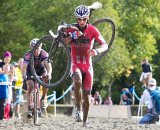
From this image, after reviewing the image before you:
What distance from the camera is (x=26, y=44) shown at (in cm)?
4459

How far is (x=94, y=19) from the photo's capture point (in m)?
43.9

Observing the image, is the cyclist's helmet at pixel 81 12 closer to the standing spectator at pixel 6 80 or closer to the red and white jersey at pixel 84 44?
the red and white jersey at pixel 84 44

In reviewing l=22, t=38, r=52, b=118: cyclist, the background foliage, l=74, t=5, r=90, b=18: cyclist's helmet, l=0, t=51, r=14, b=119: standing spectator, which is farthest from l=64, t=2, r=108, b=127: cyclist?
the background foliage

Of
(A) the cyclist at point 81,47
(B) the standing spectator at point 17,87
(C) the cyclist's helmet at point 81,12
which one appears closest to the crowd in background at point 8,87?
(B) the standing spectator at point 17,87

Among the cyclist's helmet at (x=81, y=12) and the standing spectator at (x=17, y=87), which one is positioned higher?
the cyclist's helmet at (x=81, y=12)

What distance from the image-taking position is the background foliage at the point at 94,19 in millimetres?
44781

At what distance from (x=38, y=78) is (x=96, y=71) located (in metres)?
32.1

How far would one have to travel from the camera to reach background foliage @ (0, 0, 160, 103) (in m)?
44.8

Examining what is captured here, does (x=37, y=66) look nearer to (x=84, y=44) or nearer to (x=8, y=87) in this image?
(x=84, y=44)

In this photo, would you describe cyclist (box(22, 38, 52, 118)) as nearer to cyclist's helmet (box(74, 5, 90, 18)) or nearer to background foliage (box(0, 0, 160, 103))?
cyclist's helmet (box(74, 5, 90, 18))

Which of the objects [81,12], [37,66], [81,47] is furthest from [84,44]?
[37,66]

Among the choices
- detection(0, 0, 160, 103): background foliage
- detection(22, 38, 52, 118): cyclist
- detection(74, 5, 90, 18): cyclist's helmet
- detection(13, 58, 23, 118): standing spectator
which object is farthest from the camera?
detection(0, 0, 160, 103): background foliage

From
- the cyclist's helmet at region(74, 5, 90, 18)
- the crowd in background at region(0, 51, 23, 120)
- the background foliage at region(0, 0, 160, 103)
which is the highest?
the background foliage at region(0, 0, 160, 103)

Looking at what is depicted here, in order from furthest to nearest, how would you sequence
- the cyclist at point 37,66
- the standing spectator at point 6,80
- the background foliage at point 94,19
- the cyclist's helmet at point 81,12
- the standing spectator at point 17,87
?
the background foliage at point 94,19, the standing spectator at point 17,87, the standing spectator at point 6,80, the cyclist at point 37,66, the cyclist's helmet at point 81,12
